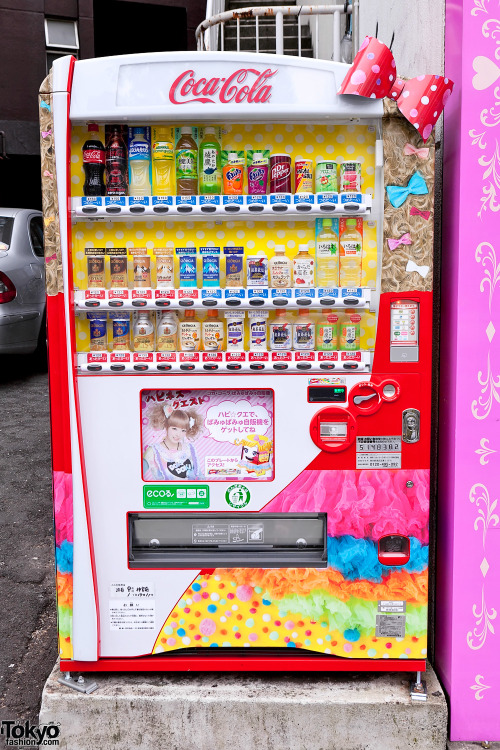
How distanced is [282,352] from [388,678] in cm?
126

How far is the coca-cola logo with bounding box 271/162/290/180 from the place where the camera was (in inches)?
85.7

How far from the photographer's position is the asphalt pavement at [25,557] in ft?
8.84

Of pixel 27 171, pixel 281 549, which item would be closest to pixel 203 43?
pixel 281 549

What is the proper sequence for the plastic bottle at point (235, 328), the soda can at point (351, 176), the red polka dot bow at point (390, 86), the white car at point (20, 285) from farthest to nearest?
1. the white car at point (20, 285)
2. the plastic bottle at point (235, 328)
3. the soda can at point (351, 176)
4. the red polka dot bow at point (390, 86)

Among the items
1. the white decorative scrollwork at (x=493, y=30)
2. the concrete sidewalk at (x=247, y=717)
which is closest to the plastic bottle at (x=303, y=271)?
the white decorative scrollwork at (x=493, y=30)

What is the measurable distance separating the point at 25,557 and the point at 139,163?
102 inches

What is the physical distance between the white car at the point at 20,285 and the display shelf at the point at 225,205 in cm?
505

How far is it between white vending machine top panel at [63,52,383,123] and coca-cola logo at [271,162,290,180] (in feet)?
0.50

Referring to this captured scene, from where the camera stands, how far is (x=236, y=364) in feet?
7.20

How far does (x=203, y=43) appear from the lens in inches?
229

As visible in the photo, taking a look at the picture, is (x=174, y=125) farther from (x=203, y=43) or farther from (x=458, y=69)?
(x=203, y=43)

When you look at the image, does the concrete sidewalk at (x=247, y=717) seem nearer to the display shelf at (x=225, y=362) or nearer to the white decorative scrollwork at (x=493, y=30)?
the display shelf at (x=225, y=362)

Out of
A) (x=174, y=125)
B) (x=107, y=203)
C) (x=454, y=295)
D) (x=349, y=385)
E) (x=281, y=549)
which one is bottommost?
(x=281, y=549)

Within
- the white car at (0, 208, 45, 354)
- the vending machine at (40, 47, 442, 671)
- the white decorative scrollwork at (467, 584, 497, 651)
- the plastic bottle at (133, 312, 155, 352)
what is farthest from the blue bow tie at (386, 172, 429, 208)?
the white car at (0, 208, 45, 354)
